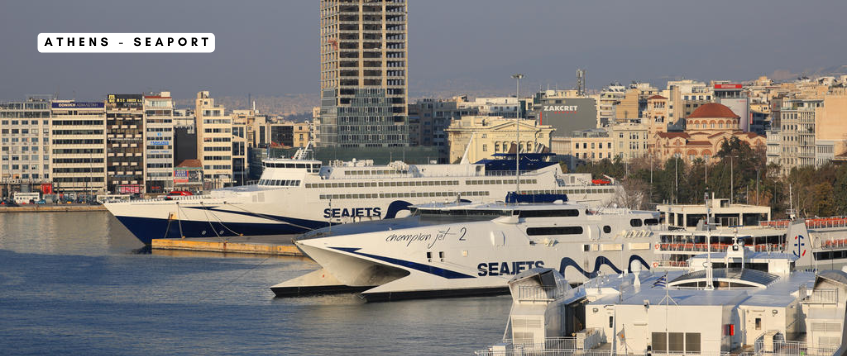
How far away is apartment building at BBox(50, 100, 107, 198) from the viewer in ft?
363

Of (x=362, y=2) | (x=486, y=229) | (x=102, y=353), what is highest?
(x=362, y=2)

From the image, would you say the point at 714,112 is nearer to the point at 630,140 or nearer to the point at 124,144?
the point at 630,140

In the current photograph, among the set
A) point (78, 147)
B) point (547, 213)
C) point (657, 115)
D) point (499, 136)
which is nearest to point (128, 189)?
point (78, 147)

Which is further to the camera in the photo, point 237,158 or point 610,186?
point 237,158

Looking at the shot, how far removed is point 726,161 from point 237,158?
4466 centimetres

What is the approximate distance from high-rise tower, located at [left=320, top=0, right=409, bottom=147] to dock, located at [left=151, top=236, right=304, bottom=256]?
2130 inches

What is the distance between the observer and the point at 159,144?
373 ft

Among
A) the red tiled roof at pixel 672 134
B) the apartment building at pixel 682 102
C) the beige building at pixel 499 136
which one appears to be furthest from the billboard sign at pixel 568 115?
the red tiled roof at pixel 672 134

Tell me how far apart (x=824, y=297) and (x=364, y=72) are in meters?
100

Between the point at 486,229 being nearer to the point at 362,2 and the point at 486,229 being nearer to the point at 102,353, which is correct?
the point at 102,353

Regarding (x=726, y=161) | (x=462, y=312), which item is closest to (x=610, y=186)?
(x=726, y=161)

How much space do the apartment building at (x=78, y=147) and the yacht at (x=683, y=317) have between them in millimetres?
89823

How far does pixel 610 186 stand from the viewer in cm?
7231

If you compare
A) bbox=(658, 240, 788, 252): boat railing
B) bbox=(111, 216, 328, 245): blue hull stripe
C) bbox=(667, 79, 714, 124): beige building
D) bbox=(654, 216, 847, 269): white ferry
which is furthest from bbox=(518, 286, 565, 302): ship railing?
bbox=(667, 79, 714, 124): beige building
